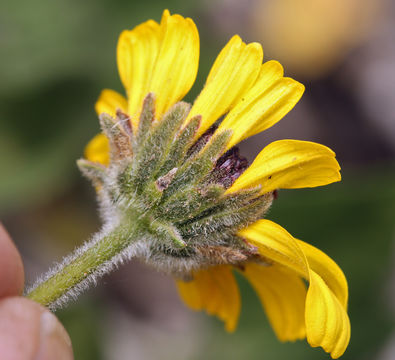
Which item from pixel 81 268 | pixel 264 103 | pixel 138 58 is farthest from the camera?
pixel 138 58

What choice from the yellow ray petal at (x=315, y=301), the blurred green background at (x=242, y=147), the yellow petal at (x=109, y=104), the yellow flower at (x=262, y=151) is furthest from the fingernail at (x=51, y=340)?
the blurred green background at (x=242, y=147)

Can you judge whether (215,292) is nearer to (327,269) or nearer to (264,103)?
(327,269)

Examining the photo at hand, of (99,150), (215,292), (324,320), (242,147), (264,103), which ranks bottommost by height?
(242,147)

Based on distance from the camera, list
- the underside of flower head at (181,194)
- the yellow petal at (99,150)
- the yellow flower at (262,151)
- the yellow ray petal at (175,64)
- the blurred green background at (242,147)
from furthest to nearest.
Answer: the blurred green background at (242,147) → the yellow petal at (99,150) → the yellow ray petal at (175,64) → the underside of flower head at (181,194) → the yellow flower at (262,151)

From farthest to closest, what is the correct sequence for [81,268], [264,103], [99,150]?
[99,150] → [264,103] → [81,268]

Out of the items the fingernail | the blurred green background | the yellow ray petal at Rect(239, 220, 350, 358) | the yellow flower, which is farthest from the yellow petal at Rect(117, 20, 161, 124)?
the blurred green background

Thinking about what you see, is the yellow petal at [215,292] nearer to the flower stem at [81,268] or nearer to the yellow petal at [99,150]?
the flower stem at [81,268]

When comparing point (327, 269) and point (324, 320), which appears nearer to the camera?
point (324, 320)

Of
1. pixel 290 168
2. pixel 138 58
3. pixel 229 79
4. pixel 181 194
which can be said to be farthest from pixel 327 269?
pixel 138 58
